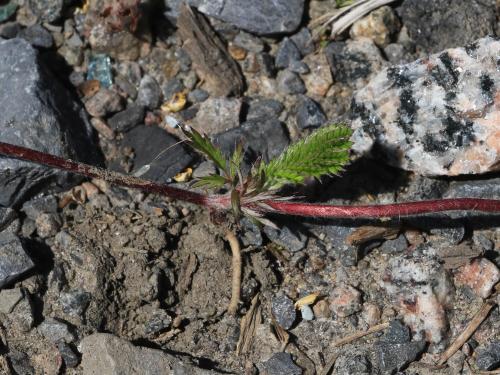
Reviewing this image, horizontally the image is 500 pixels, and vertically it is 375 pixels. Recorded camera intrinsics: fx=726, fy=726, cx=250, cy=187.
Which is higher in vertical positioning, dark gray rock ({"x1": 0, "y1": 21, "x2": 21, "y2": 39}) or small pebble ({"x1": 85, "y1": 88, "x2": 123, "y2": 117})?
dark gray rock ({"x1": 0, "y1": 21, "x2": 21, "y2": 39})

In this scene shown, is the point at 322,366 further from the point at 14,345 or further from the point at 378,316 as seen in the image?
the point at 14,345

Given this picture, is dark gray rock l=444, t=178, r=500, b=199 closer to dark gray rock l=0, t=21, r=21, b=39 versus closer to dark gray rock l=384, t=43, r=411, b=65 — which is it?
dark gray rock l=384, t=43, r=411, b=65

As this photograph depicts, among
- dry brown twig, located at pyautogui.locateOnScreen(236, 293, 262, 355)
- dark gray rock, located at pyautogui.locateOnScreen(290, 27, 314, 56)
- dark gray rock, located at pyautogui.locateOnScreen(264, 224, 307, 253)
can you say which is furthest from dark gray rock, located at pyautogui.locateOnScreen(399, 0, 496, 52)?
dry brown twig, located at pyautogui.locateOnScreen(236, 293, 262, 355)

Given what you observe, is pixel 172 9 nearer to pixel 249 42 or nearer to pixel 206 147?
pixel 249 42

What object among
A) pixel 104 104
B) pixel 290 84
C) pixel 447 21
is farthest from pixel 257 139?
pixel 447 21

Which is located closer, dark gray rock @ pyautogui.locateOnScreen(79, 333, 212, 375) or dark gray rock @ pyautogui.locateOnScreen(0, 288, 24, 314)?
dark gray rock @ pyautogui.locateOnScreen(79, 333, 212, 375)

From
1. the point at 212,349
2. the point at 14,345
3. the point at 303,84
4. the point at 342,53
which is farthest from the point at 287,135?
the point at 14,345

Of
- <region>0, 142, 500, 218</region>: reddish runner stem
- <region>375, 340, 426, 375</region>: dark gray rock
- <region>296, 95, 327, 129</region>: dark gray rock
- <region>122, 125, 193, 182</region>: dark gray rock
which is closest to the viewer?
<region>0, 142, 500, 218</region>: reddish runner stem
